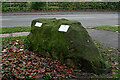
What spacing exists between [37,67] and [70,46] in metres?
1.07

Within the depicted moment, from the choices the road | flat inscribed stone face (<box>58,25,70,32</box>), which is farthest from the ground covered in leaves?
the road

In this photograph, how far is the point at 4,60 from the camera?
4340 millimetres

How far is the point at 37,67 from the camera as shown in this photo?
404 cm

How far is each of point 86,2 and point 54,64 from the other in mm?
18626

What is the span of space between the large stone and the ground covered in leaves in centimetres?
17

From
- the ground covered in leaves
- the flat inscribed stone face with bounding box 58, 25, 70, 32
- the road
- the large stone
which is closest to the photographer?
the ground covered in leaves

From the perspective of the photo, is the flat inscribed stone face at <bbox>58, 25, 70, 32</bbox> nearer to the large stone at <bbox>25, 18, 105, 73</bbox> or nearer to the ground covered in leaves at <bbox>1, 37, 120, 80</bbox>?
the large stone at <bbox>25, 18, 105, 73</bbox>

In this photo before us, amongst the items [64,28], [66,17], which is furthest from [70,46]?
[66,17]

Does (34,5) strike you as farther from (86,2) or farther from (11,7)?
(86,2)

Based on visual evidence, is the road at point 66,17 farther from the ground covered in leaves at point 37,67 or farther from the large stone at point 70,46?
the large stone at point 70,46

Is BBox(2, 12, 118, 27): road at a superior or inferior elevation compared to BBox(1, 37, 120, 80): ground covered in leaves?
superior

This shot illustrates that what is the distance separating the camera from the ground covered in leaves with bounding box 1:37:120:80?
12.2ft

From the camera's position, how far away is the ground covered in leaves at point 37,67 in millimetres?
3727

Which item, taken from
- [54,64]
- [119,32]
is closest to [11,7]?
[119,32]
